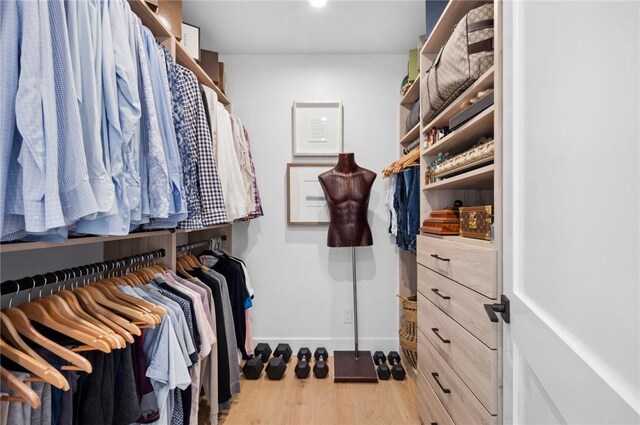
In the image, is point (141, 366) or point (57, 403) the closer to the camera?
point (57, 403)

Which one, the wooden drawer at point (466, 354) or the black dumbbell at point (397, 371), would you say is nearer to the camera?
the wooden drawer at point (466, 354)

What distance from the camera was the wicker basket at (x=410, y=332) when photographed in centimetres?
217

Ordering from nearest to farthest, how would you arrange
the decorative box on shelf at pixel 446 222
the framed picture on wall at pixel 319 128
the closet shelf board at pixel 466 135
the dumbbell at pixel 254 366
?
the closet shelf board at pixel 466 135 < the decorative box on shelf at pixel 446 222 < the dumbbell at pixel 254 366 < the framed picture on wall at pixel 319 128

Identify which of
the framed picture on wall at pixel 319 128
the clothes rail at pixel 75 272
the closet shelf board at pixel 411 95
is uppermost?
the closet shelf board at pixel 411 95

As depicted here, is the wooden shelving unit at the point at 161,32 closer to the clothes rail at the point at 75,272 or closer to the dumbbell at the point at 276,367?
the clothes rail at the point at 75,272

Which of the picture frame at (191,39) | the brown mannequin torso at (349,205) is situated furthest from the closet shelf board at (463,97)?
the picture frame at (191,39)

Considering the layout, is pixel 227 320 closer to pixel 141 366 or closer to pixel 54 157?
pixel 141 366

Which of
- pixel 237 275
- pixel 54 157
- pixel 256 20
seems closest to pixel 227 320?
pixel 237 275

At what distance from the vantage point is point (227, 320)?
5.81 ft

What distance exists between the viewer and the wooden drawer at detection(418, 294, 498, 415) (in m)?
1.01

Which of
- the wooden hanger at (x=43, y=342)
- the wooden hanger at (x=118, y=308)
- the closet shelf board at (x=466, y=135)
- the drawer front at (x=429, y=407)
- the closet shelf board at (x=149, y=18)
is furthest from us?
the drawer front at (x=429, y=407)

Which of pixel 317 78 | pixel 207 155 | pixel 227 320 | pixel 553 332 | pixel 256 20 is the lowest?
pixel 227 320

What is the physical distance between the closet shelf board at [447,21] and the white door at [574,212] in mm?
691

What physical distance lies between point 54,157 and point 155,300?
0.73 meters
